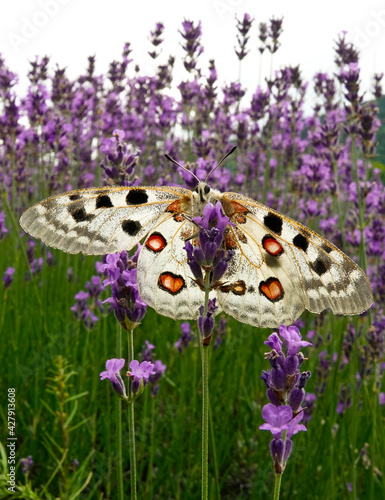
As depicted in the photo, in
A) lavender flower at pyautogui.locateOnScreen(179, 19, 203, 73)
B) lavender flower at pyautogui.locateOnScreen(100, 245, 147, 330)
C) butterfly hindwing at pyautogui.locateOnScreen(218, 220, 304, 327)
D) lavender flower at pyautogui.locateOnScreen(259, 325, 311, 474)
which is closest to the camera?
lavender flower at pyautogui.locateOnScreen(259, 325, 311, 474)

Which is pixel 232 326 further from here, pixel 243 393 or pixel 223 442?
pixel 223 442

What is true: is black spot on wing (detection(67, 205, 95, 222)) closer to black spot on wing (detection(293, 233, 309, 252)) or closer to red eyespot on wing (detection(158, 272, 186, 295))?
red eyespot on wing (detection(158, 272, 186, 295))

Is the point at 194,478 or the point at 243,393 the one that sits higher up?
the point at 243,393

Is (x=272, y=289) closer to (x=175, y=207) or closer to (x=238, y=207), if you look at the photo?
(x=238, y=207)

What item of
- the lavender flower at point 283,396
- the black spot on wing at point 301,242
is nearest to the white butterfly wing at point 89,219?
the black spot on wing at point 301,242

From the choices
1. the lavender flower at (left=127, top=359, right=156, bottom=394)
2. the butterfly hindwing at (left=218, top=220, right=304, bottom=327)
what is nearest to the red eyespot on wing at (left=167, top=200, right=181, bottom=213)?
the butterfly hindwing at (left=218, top=220, right=304, bottom=327)

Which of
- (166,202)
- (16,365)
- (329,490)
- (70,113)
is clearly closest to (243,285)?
(166,202)
